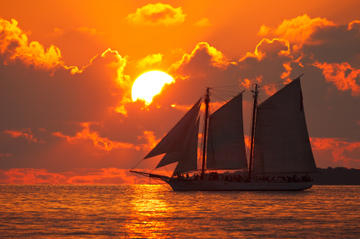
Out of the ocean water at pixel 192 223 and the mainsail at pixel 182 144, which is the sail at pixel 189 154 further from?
the ocean water at pixel 192 223

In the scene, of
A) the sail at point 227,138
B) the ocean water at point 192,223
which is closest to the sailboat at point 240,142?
the sail at point 227,138

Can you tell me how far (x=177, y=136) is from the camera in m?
103

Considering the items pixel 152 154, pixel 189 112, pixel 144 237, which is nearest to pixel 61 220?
pixel 144 237

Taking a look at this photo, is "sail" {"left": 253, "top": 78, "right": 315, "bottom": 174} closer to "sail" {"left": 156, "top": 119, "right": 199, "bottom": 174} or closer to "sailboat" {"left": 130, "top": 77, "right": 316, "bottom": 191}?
"sailboat" {"left": 130, "top": 77, "right": 316, "bottom": 191}

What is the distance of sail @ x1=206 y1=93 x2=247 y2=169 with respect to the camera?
108 m

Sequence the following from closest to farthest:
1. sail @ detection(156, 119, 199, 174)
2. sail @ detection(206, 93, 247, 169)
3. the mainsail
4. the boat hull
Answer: the mainsail, sail @ detection(156, 119, 199, 174), sail @ detection(206, 93, 247, 169), the boat hull

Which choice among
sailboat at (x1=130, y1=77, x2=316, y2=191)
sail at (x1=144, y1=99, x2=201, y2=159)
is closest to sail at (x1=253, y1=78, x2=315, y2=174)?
sailboat at (x1=130, y1=77, x2=316, y2=191)

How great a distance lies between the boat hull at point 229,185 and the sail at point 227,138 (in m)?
4.65

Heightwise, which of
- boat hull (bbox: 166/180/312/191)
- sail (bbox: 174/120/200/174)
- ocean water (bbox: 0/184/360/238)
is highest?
sail (bbox: 174/120/200/174)

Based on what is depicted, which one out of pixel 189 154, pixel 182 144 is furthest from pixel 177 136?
pixel 189 154

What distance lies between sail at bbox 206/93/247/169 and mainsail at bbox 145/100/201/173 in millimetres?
4064

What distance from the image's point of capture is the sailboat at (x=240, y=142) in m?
Answer: 106

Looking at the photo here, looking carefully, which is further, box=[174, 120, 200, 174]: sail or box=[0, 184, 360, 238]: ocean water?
box=[174, 120, 200, 174]: sail

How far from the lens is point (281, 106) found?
108 m
